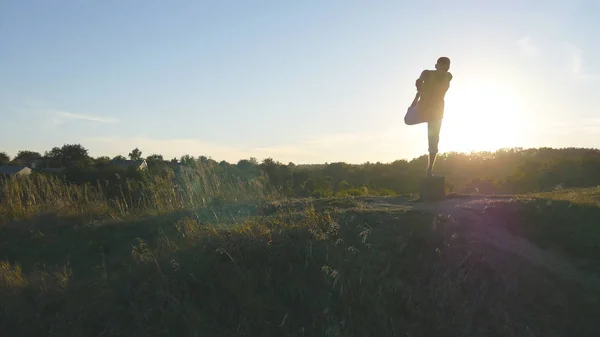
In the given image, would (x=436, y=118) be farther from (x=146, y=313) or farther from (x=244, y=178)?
(x=146, y=313)

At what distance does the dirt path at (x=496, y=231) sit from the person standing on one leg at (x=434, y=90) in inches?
62.7

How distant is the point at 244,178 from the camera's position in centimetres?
1262

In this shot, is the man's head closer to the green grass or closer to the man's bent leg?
the man's bent leg

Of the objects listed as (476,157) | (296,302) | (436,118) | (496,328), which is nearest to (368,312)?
(296,302)

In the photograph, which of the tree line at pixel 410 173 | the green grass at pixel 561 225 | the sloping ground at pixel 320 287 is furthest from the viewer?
the tree line at pixel 410 173

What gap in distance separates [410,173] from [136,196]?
1071 centimetres

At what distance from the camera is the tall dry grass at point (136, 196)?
9922 mm

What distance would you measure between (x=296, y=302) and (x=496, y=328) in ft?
6.63

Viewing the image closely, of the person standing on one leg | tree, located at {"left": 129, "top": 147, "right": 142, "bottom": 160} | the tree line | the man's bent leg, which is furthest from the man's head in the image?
tree, located at {"left": 129, "top": 147, "right": 142, "bottom": 160}

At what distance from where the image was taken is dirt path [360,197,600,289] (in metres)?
6.57

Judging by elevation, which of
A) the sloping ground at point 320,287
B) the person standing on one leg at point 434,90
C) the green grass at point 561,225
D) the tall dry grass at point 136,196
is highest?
the person standing on one leg at point 434,90

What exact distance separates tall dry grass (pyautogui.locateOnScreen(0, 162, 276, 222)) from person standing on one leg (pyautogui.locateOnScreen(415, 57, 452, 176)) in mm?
3479

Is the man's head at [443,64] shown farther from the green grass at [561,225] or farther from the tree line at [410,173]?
the tree line at [410,173]

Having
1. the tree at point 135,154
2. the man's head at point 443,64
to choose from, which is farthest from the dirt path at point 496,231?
the tree at point 135,154
